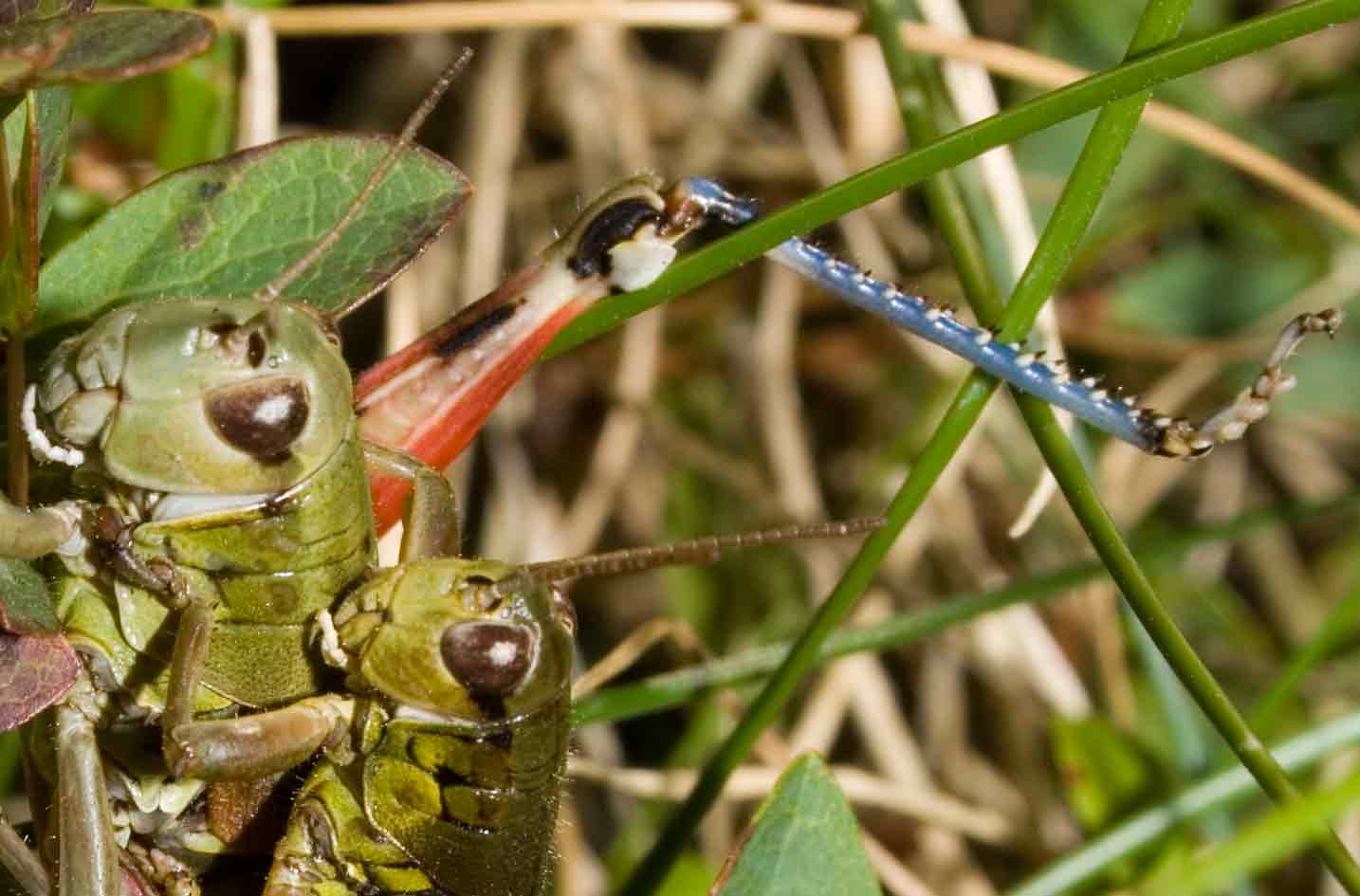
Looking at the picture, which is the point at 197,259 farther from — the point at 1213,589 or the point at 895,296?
the point at 1213,589

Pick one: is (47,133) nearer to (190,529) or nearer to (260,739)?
(190,529)

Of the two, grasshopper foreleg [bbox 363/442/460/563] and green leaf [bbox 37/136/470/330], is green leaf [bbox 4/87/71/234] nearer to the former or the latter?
green leaf [bbox 37/136/470/330]

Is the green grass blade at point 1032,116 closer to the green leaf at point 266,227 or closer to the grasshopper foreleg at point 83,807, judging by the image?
the green leaf at point 266,227

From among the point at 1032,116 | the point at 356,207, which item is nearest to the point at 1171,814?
the point at 1032,116

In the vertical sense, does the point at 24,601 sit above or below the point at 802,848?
above

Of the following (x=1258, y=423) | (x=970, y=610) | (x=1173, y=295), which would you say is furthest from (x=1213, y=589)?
(x=970, y=610)

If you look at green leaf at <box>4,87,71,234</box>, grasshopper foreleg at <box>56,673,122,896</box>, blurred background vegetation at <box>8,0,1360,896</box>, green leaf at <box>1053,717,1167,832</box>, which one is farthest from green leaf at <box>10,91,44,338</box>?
green leaf at <box>1053,717,1167,832</box>

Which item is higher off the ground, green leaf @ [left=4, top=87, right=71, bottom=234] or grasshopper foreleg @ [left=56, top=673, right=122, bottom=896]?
green leaf @ [left=4, top=87, right=71, bottom=234]
